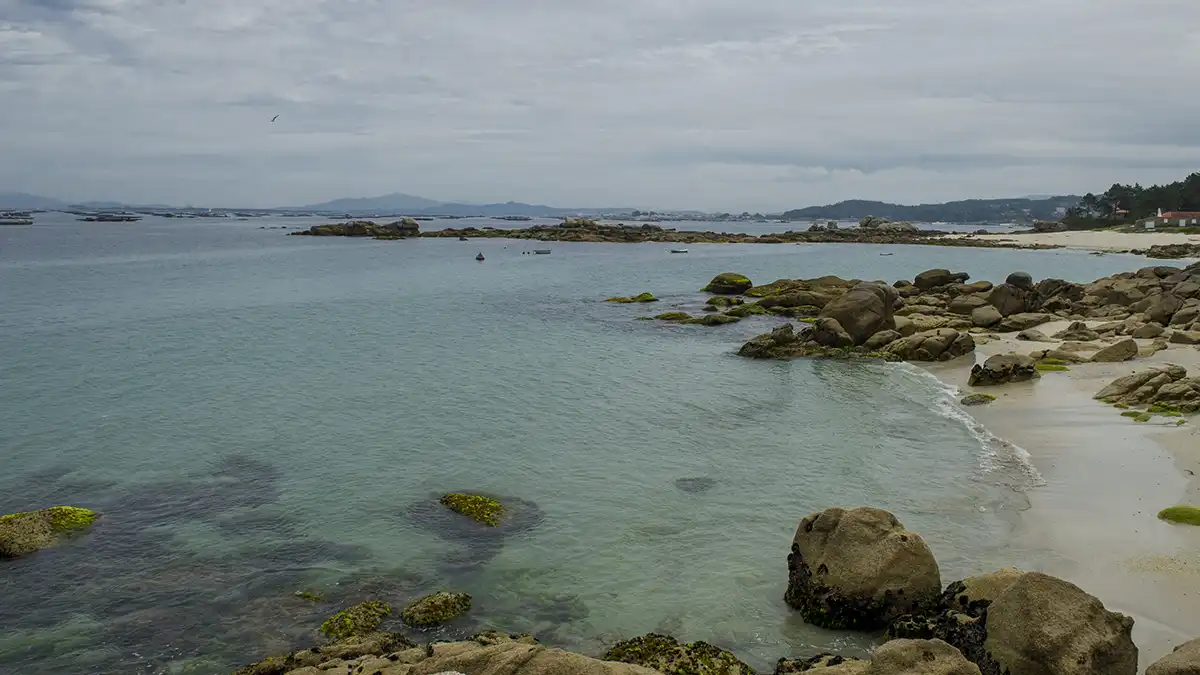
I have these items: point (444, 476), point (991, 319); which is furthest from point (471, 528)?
point (991, 319)

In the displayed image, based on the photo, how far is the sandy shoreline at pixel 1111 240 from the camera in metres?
103

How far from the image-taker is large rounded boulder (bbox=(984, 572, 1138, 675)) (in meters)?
8.41

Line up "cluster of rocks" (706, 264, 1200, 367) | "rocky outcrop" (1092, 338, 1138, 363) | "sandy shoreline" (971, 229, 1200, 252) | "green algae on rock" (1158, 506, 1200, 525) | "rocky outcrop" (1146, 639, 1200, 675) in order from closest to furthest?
"rocky outcrop" (1146, 639, 1200, 675) < "green algae on rock" (1158, 506, 1200, 525) < "rocky outcrop" (1092, 338, 1138, 363) < "cluster of rocks" (706, 264, 1200, 367) < "sandy shoreline" (971, 229, 1200, 252)

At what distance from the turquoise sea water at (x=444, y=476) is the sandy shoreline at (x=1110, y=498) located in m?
0.78

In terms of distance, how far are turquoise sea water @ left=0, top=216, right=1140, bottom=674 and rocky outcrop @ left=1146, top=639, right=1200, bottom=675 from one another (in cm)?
368

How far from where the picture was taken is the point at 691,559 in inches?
537

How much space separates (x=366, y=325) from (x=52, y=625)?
3141 centimetres

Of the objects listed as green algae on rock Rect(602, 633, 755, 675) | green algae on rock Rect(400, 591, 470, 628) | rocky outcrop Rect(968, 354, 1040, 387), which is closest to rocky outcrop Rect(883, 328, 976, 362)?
rocky outcrop Rect(968, 354, 1040, 387)

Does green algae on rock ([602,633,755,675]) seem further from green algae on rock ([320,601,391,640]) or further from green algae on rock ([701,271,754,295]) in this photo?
green algae on rock ([701,271,754,295])

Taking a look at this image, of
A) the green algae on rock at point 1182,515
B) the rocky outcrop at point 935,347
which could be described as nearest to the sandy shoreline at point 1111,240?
the rocky outcrop at point 935,347

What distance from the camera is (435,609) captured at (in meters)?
11.4

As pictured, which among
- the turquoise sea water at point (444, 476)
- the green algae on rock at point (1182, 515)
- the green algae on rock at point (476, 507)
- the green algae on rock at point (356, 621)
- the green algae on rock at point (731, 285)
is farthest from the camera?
the green algae on rock at point (731, 285)

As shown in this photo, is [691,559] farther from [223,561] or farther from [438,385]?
[438,385]

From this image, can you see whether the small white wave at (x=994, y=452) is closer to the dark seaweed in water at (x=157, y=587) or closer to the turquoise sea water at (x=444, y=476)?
the turquoise sea water at (x=444, y=476)
